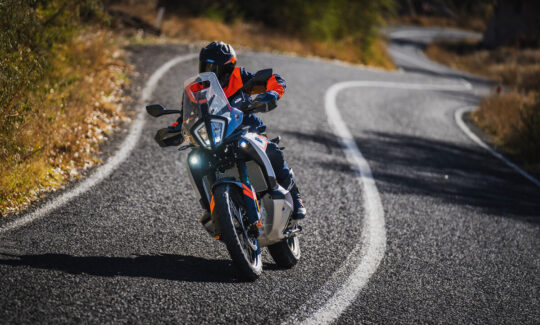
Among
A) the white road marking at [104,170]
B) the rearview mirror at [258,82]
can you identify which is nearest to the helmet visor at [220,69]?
the rearview mirror at [258,82]

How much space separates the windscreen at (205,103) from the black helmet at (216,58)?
11.3 inches

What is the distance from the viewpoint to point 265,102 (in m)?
4.46

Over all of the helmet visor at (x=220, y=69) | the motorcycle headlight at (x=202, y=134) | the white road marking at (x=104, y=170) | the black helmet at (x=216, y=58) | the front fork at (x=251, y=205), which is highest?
the black helmet at (x=216, y=58)

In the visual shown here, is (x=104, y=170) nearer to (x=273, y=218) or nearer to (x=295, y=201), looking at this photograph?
(x=295, y=201)

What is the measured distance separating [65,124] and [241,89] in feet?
12.1

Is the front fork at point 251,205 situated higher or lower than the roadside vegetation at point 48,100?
higher

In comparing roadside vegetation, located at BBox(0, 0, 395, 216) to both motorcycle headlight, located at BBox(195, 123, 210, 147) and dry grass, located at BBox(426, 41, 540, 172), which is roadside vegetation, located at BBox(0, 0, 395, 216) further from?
dry grass, located at BBox(426, 41, 540, 172)

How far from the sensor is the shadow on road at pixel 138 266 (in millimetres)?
4285

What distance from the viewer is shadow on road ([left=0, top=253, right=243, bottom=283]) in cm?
429

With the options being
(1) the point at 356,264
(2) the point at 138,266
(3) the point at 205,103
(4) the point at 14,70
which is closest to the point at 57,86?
(4) the point at 14,70

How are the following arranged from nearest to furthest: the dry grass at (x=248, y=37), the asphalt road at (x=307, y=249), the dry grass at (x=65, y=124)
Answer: the asphalt road at (x=307, y=249) → the dry grass at (x=65, y=124) → the dry grass at (x=248, y=37)

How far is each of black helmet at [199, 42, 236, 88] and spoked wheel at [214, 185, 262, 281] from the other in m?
1.07

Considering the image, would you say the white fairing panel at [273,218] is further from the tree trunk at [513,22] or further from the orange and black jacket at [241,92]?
the tree trunk at [513,22]

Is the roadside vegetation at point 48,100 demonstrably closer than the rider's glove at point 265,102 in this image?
No
